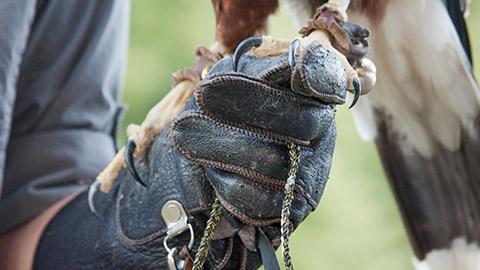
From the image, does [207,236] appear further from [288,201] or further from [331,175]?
[331,175]

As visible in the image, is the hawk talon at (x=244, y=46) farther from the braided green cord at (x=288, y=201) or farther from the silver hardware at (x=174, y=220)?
the silver hardware at (x=174, y=220)

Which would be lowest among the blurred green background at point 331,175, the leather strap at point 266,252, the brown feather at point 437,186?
the blurred green background at point 331,175

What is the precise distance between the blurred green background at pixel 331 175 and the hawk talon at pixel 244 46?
8.71ft

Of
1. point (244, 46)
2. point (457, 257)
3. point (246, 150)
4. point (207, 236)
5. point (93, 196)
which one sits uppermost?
point (244, 46)

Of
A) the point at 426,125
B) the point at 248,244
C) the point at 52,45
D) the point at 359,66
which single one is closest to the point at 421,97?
the point at 426,125

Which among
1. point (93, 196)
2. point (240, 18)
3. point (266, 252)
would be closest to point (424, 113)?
point (240, 18)

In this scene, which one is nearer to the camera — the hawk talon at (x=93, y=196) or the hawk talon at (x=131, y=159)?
the hawk talon at (x=131, y=159)

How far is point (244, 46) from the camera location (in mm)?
898

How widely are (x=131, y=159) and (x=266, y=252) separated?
0.34m

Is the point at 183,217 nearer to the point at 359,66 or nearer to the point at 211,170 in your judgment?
the point at 211,170

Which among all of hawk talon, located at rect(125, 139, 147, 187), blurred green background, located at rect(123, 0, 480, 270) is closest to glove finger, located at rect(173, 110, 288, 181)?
hawk talon, located at rect(125, 139, 147, 187)

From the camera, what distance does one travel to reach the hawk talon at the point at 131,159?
107 cm

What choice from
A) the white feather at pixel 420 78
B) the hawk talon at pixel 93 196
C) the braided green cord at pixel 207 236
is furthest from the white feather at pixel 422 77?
the hawk talon at pixel 93 196

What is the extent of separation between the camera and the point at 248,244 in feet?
3.12
